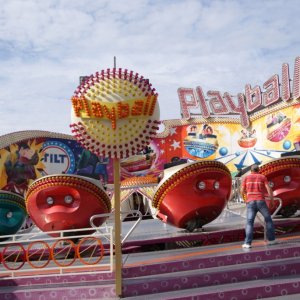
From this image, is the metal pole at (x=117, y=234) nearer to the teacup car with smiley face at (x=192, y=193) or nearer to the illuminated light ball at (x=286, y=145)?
the teacup car with smiley face at (x=192, y=193)

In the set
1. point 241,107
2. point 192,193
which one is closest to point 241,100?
point 241,107

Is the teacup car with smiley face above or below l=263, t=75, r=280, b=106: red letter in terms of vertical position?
below

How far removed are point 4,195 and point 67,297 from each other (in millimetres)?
4457

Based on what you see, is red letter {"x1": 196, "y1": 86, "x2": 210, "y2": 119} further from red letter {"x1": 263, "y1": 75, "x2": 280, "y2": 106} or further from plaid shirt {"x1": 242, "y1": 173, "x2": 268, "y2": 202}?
plaid shirt {"x1": 242, "y1": 173, "x2": 268, "y2": 202}

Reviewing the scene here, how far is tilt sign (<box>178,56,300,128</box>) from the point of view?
2431cm

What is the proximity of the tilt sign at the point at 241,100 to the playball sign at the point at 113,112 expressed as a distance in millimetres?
20271

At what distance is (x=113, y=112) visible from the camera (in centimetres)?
466

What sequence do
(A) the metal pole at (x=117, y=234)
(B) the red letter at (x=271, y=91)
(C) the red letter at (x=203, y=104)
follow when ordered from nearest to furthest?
(A) the metal pole at (x=117, y=234)
(B) the red letter at (x=271, y=91)
(C) the red letter at (x=203, y=104)

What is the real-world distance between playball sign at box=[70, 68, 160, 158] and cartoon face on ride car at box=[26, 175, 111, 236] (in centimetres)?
→ 263

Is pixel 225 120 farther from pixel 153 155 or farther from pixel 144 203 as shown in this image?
pixel 144 203

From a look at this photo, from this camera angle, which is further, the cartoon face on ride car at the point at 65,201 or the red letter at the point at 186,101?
the red letter at the point at 186,101

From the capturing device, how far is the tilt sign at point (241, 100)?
24.3 metres

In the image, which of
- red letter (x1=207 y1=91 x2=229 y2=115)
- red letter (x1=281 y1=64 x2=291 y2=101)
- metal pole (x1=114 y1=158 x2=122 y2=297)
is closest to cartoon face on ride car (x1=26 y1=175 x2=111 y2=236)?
metal pole (x1=114 y1=158 x2=122 y2=297)

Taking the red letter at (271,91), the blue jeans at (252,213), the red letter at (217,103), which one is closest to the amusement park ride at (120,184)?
the blue jeans at (252,213)
